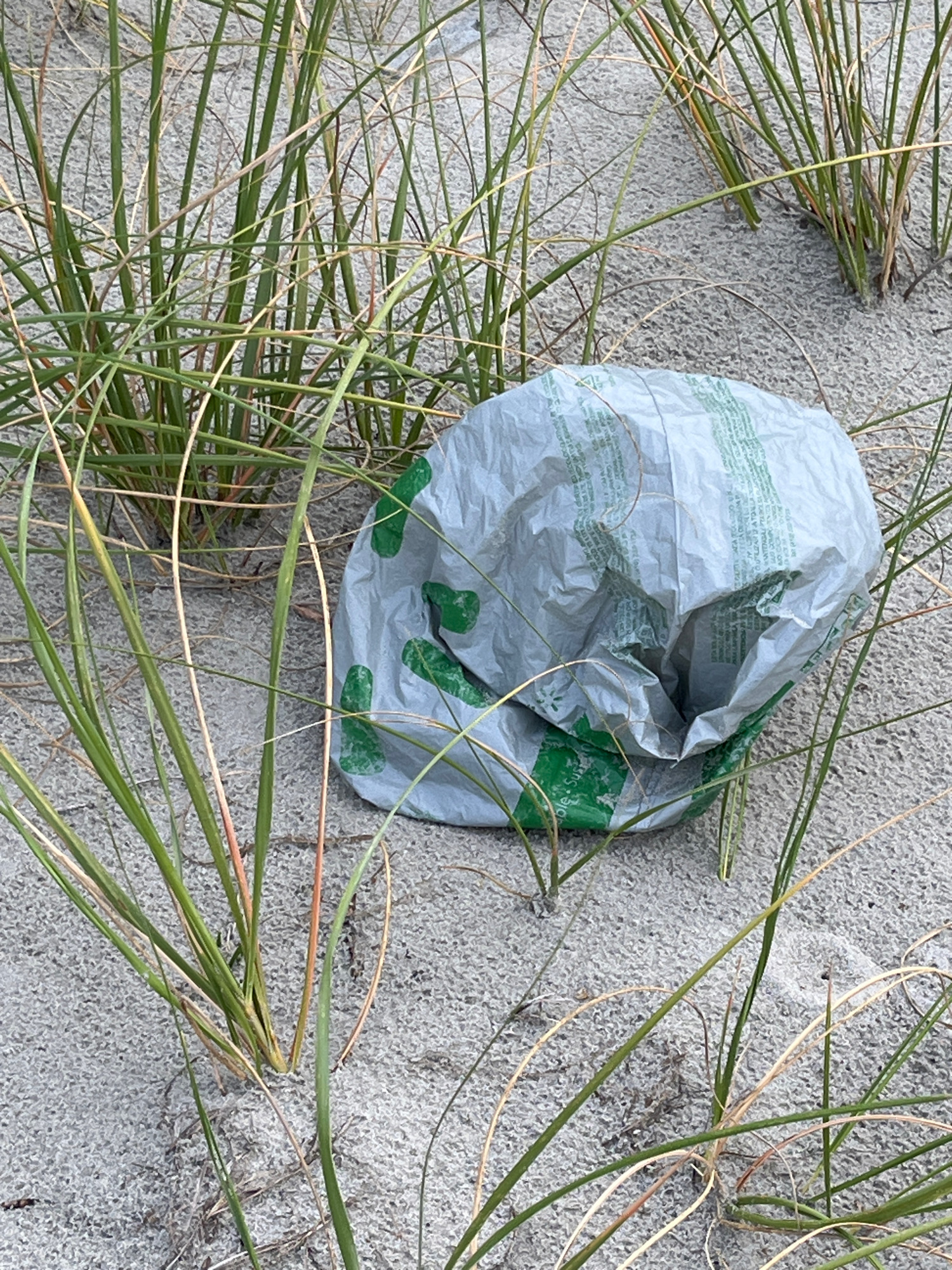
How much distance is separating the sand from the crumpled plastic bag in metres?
0.06

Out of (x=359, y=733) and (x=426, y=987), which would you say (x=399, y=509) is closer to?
(x=359, y=733)

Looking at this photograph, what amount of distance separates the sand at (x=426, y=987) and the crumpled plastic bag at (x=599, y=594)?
63 millimetres

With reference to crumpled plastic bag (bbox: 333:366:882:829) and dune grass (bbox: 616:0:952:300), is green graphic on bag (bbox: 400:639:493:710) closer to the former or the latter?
crumpled plastic bag (bbox: 333:366:882:829)

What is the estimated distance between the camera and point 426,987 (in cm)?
118

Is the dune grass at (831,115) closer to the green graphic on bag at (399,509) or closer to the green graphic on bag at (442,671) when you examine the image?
the green graphic on bag at (399,509)

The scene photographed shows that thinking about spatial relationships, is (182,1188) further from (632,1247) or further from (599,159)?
(599,159)

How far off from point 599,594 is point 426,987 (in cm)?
44

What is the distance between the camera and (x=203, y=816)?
0.96 m

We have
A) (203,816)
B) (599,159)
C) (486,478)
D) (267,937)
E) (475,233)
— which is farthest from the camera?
(599,159)

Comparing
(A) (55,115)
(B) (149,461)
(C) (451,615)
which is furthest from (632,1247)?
(A) (55,115)

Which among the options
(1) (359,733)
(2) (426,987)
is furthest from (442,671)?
(2) (426,987)

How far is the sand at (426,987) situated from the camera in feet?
3.32

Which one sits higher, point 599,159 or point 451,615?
point 599,159

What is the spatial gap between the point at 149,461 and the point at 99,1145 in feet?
2.09
